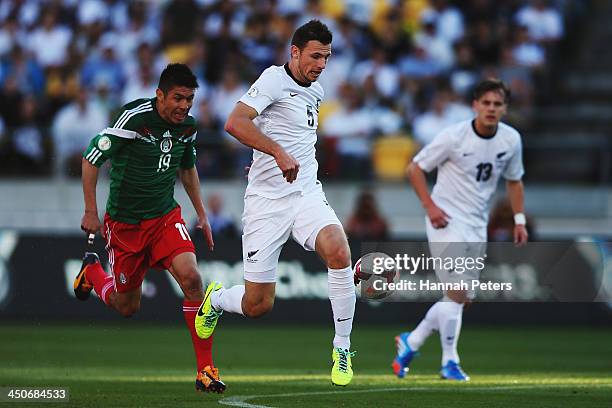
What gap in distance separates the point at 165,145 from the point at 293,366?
386 centimetres

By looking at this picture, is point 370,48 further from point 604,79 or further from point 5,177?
point 5,177

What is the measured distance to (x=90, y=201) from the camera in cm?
1069

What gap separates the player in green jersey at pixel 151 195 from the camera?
34.9 feet

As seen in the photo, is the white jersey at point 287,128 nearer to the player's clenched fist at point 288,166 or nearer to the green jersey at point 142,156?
the player's clenched fist at point 288,166

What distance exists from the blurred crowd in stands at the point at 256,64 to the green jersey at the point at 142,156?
8.28 m

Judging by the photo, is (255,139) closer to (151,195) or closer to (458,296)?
(151,195)

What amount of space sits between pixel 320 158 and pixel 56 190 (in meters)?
4.26

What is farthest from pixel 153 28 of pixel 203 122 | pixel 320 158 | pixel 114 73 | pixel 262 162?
pixel 262 162

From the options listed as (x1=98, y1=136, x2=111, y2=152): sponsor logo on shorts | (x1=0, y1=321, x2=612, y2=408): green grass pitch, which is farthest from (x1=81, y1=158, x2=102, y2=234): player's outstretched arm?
(x1=0, y1=321, x2=612, y2=408): green grass pitch

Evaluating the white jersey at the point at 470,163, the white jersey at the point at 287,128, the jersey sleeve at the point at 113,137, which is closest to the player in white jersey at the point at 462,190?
the white jersey at the point at 470,163

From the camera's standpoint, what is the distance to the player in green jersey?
10.6 meters

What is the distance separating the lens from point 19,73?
2217cm

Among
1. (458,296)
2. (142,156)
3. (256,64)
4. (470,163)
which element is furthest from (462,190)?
(256,64)

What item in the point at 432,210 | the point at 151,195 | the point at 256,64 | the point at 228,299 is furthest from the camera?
the point at 256,64
